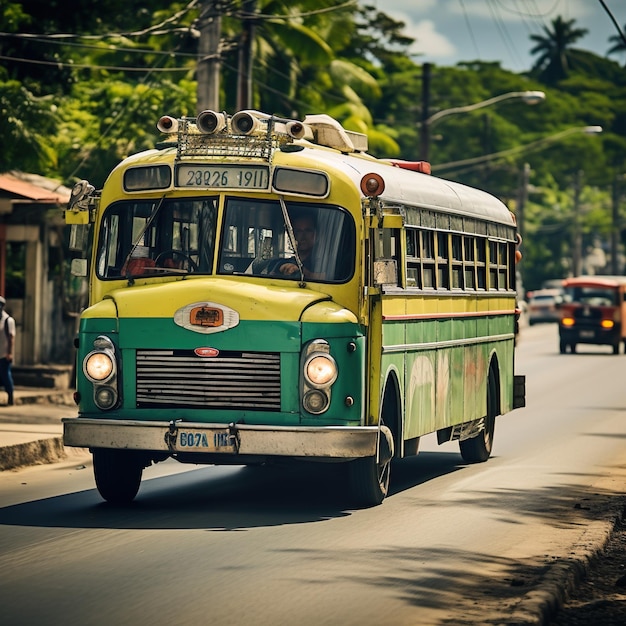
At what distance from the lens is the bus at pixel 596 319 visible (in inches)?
1858

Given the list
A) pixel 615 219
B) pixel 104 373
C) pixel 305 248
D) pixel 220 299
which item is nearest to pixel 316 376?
pixel 220 299

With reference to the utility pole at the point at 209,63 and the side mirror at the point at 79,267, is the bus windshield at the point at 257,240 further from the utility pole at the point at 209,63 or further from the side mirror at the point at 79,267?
the utility pole at the point at 209,63

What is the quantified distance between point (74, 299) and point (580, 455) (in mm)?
12761

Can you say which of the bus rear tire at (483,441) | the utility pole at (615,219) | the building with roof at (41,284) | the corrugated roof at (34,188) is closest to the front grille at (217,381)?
the bus rear tire at (483,441)

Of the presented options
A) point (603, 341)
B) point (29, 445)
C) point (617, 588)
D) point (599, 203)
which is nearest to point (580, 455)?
point (29, 445)

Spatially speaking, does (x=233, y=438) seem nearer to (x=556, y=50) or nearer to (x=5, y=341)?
(x=5, y=341)

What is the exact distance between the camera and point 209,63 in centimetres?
2323

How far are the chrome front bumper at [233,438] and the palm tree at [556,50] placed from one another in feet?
374

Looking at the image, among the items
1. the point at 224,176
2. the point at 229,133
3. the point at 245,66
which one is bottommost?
the point at 224,176

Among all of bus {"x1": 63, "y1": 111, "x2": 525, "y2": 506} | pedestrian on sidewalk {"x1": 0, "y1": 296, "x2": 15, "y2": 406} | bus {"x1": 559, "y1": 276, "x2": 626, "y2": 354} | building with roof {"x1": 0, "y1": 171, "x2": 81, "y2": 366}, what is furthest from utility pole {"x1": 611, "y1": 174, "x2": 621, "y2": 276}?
bus {"x1": 63, "y1": 111, "x2": 525, "y2": 506}

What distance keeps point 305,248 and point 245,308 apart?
2.63 feet

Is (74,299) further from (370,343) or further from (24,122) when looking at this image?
(370,343)

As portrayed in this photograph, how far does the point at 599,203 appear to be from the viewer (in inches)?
4218

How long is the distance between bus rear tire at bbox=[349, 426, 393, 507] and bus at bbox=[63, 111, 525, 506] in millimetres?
15
